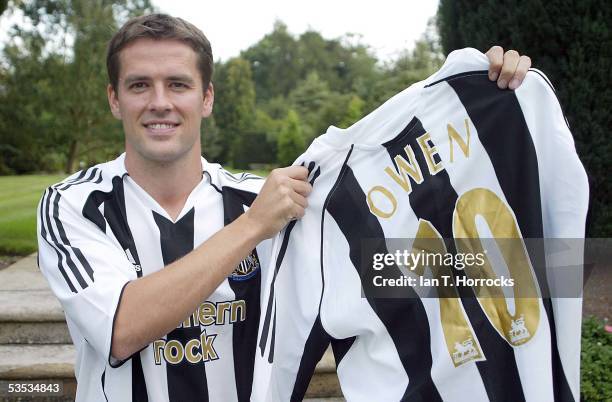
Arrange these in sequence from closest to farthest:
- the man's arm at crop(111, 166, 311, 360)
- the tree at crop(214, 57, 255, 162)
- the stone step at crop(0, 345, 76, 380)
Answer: the man's arm at crop(111, 166, 311, 360)
the stone step at crop(0, 345, 76, 380)
the tree at crop(214, 57, 255, 162)

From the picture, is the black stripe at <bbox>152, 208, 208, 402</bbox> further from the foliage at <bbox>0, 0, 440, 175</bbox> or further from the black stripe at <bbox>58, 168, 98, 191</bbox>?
the foliage at <bbox>0, 0, 440, 175</bbox>

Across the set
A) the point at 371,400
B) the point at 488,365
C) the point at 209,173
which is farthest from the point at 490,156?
the point at 209,173

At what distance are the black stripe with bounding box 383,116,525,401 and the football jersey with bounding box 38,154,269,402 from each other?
0.55 meters

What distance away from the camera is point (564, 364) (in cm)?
174

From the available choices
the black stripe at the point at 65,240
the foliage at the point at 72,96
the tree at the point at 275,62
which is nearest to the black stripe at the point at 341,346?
the black stripe at the point at 65,240

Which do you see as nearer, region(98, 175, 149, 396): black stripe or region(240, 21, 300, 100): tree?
region(98, 175, 149, 396): black stripe

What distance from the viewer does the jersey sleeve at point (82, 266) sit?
1637 millimetres

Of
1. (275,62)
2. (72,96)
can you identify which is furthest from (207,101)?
(275,62)

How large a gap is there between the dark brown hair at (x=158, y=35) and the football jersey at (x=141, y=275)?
336mm

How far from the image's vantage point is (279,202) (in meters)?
1.74

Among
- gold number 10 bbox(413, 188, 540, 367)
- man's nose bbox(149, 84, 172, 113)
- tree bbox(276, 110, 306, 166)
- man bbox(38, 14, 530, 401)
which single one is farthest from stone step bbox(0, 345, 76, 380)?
tree bbox(276, 110, 306, 166)

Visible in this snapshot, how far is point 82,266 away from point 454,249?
1119 millimetres

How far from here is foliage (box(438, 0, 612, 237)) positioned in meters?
4.24

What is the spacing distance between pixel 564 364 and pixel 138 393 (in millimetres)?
1293
